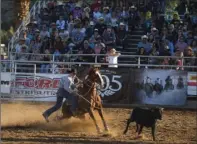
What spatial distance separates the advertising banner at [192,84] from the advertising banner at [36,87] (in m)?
4.57

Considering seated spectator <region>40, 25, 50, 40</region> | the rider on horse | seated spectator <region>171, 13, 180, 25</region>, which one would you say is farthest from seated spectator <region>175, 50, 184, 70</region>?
the rider on horse

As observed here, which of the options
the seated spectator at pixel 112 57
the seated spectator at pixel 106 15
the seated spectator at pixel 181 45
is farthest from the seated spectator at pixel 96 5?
the seated spectator at pixel 181 45

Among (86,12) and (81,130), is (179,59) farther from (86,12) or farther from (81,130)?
(81,130)

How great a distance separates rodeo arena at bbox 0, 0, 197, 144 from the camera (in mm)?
10867

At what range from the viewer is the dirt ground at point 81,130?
9.87 m

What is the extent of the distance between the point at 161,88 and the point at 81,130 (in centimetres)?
608

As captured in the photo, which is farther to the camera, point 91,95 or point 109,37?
point 109,37

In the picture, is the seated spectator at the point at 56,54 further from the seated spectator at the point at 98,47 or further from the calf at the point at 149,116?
the calf at the point at 149,116

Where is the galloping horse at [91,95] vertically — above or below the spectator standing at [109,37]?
below

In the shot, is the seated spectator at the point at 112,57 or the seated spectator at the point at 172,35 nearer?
the seated spectator at the point at 112,57

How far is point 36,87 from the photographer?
17.6m

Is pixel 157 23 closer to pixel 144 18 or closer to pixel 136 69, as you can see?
pixel 144 18

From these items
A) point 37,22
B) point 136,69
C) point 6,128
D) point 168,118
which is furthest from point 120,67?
point 6,128

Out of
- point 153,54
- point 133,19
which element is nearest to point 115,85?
point 153,54
